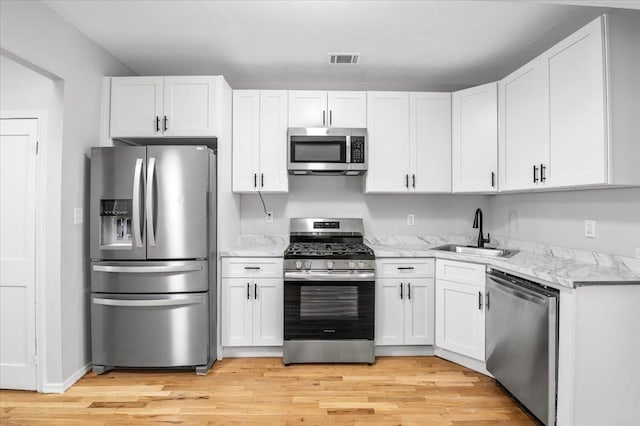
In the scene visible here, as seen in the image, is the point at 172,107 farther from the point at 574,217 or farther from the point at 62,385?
the point at 574,217

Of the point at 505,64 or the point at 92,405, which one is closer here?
the point at 92,405

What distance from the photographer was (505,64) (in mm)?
3195

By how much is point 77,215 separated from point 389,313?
2.66 metres

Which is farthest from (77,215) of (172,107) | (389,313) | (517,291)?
(517,291)

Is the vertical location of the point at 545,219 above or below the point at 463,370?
above

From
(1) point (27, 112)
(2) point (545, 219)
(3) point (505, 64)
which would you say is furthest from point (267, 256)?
(3) point (505, 64)

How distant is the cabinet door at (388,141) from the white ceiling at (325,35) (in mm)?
318

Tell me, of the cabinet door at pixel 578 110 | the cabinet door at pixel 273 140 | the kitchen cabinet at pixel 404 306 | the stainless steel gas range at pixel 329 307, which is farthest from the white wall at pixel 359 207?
the cabinet door at pixel 578 110

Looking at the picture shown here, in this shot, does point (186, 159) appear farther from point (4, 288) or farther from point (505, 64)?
point (505, 64)

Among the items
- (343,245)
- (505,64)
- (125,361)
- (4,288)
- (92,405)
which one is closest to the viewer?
(92,405)

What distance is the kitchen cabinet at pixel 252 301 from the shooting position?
301 cm

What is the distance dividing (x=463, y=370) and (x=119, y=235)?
3.02 m

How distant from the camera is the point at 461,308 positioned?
9.34ft

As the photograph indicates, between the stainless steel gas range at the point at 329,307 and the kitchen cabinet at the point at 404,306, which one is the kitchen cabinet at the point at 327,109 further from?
the kitchen cabinet at the point at 404,306
